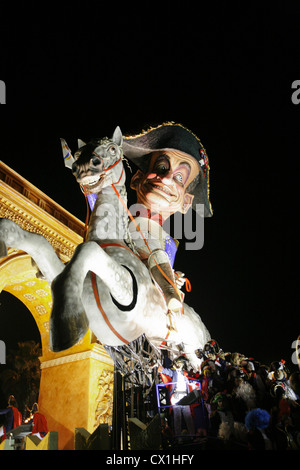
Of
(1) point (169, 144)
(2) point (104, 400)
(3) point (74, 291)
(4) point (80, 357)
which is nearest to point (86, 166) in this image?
(3) point (74, 291)

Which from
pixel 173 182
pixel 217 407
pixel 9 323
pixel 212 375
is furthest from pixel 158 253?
pixel 9 323

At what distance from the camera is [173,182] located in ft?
14.3

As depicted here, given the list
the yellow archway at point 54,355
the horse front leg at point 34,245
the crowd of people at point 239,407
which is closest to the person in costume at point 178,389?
the crowd of people at point 239,407

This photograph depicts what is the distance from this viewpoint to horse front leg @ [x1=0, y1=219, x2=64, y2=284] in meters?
2.32

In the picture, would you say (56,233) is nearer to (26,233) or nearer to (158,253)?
(158,253)

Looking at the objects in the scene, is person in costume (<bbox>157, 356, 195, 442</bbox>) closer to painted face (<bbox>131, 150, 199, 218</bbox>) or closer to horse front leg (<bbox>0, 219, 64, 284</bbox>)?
horse front leg (<bbox>0, 219, 64, 284</bbox>)

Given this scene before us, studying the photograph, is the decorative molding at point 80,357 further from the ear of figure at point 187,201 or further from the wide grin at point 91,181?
the wide grin at point 91,181

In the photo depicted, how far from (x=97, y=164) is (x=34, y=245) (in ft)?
3.19

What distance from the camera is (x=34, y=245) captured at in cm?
249

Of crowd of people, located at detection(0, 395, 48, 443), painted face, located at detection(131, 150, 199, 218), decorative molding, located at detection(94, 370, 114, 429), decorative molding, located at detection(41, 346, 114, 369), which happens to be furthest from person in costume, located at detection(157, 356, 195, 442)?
decorative molding, located at detection(41, 346, 114, 369)

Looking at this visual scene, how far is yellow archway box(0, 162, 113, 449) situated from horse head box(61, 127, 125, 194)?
439cm

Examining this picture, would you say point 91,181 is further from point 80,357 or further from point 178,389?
point 80,357

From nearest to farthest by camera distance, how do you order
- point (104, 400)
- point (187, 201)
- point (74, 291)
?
point (74, 291), point (187, 201), point (104, 400)

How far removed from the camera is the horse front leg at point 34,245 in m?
2.32
